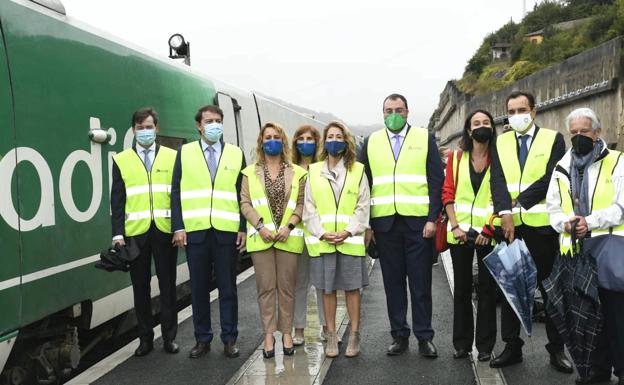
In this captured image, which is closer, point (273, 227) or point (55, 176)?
point (55, 176)

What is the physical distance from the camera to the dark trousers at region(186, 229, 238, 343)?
5.27 m

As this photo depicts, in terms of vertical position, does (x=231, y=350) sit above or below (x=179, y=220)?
below

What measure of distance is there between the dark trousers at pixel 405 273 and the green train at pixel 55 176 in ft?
7.71

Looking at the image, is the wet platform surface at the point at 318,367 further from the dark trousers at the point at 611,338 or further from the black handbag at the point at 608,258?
the black handbag at the point at 608,258

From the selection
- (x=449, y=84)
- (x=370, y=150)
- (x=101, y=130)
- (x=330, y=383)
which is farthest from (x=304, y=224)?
(x=449, y=84)

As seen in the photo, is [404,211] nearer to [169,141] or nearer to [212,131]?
[212,131]

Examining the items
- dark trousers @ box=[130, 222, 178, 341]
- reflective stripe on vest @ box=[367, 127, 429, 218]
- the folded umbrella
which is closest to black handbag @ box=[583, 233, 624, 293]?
the folded umbrella

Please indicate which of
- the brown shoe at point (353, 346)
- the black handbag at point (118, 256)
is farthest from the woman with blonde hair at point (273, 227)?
the black handbag at point (118, 256)

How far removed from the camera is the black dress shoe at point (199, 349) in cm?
523

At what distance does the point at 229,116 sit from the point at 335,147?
4786 millimetres

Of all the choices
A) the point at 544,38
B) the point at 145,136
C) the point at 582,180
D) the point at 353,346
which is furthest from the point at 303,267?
the point at 544,38

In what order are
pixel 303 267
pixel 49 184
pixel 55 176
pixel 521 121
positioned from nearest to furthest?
pixel 49 184, pixel 55 176, pixel 521 121, pixel 303 267

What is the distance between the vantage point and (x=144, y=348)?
5.34 meters

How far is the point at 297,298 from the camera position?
5.69 metres
